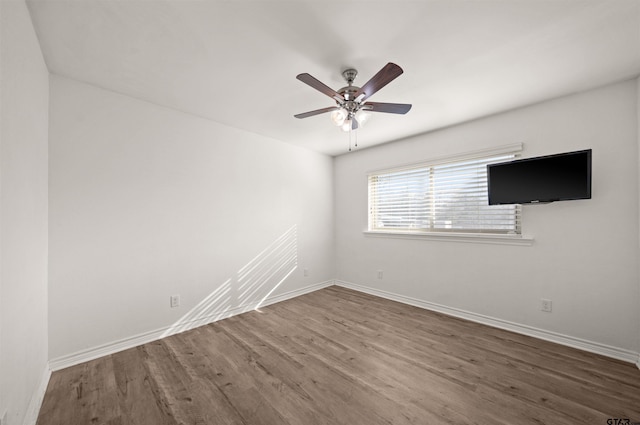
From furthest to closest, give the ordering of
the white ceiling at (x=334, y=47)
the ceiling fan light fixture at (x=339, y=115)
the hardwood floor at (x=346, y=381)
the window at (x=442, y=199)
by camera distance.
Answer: the window at (x=442, y=199)
the ceiling fan light fixture at (x=339, y=115)
the hardwood floor at (x=346, y=381)
the white ceiling at (x=334, y=47)

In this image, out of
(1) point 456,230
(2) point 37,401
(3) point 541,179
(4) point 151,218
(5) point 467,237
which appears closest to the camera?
(2) point 37,401

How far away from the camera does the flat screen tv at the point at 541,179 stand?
7.61ft

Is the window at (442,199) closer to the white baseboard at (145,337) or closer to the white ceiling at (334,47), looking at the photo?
the white ceiling at (334,47)

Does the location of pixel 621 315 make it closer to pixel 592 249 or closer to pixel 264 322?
pixel 592 249

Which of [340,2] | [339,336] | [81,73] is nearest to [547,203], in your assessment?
[339,336]

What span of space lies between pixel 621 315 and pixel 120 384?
4.27 m

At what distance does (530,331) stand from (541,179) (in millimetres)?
1605

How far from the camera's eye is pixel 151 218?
2.67 m

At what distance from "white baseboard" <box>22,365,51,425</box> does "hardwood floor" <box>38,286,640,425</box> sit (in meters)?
0.04

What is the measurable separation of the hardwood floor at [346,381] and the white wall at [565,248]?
0.31 metres

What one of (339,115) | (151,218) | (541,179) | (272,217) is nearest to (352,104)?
(339,115)

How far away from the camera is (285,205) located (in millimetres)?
4059

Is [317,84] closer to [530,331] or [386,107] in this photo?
[386,107]

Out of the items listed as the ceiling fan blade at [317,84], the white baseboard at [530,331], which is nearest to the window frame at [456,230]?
the white baseboard at [530,331]
